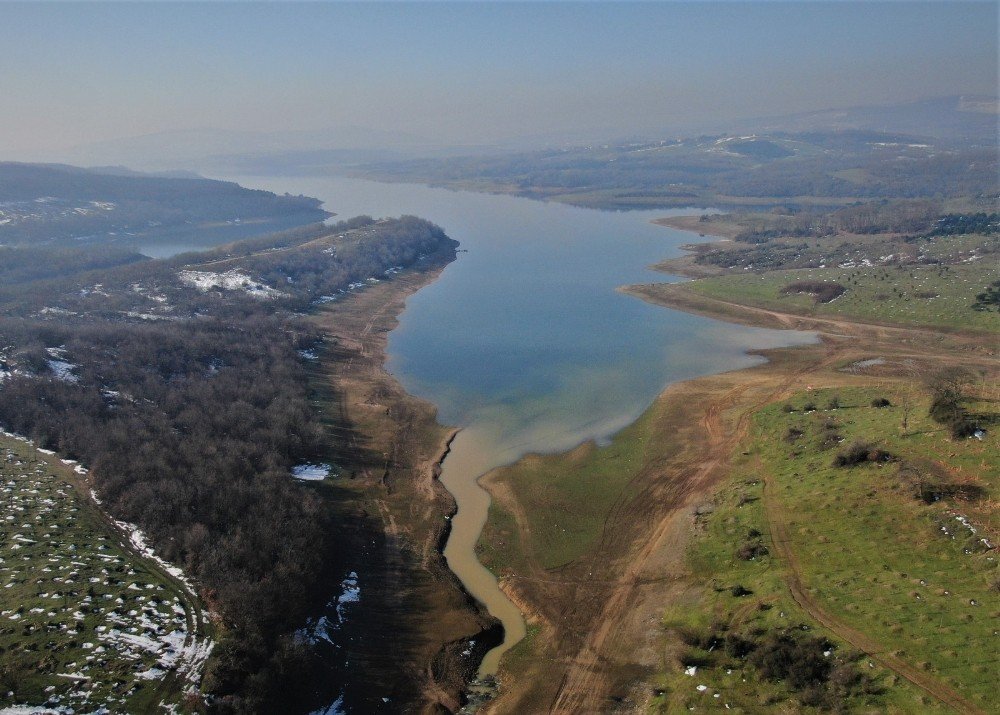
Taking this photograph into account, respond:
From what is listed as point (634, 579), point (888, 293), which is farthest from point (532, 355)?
point (888, 293)

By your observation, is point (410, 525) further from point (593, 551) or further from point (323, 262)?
point (323, 262)

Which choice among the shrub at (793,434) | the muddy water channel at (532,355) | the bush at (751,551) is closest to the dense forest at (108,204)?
A: the muddy water channel at (532,355)

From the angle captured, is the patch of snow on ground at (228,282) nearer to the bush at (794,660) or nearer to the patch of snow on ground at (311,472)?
the patch of snow on ground at (311,472)

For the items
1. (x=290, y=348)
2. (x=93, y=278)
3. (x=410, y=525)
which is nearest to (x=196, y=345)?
(x=290, y=348)

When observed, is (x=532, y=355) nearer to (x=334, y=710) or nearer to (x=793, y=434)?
(x=793, y=434)

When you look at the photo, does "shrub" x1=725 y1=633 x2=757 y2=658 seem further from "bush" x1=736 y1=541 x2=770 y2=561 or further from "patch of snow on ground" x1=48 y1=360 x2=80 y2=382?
"patch of snow on ground" x1=48 y1=360 x2=80 y2=382

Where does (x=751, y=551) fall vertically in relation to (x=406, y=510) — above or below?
above

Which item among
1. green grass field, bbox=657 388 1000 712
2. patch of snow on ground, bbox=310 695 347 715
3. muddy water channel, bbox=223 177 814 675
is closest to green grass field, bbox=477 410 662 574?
muddy water channel, bbox=223 177 814 675
